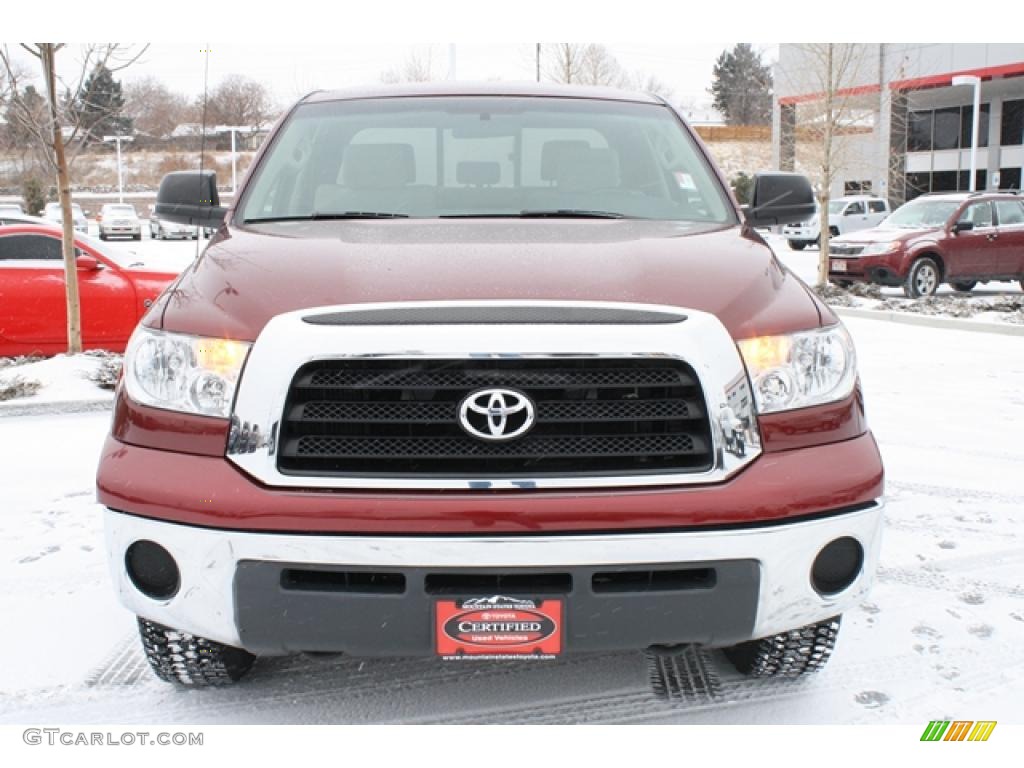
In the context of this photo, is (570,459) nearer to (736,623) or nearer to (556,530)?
(556,530)

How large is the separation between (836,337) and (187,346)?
5.45 feet

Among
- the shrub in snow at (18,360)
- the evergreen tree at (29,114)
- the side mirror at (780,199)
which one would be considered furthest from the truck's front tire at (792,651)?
the evergreen tree at (29,114)

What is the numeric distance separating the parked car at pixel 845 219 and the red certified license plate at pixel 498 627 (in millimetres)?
28789

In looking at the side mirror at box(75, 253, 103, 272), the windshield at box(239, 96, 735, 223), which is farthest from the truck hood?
the side mirror at box(75, 253, 103, 272)

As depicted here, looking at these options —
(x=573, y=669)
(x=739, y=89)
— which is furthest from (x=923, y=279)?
(x=739, y=89)

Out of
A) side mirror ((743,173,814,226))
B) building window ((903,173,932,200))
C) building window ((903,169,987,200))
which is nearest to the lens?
side mirror ((743,173,814,226))

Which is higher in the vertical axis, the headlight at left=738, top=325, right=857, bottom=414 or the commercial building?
the commercial building

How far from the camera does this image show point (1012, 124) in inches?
1449

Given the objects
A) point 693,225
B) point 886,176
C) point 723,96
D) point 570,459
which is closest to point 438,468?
point 570,459

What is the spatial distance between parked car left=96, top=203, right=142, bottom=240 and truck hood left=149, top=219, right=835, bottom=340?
37.5 m

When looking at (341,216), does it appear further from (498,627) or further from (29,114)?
(29,114)

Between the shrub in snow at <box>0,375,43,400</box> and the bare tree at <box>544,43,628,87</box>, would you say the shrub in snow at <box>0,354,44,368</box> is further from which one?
the bare tree at <box>544,43,628,87</box>

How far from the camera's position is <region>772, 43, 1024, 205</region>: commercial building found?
34.4 m

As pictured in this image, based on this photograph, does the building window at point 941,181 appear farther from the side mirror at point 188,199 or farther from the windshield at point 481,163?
the side mirror at point 188,199
